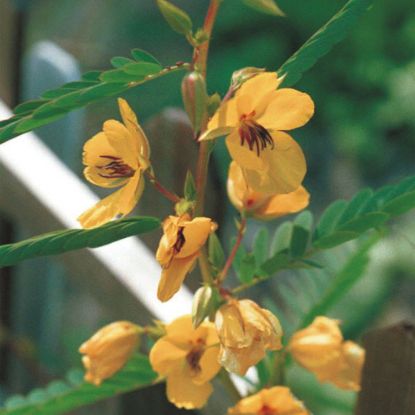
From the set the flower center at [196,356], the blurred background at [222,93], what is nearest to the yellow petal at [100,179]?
the flower center at [196,356]

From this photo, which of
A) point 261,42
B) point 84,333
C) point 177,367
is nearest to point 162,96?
point 261,42

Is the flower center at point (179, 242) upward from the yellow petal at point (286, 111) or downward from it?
downward

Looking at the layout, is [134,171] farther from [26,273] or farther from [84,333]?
[84,333]

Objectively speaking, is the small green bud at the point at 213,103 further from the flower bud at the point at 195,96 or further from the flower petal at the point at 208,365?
the flower petal at the point at 208,365

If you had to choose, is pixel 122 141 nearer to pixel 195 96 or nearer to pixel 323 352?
pixel 195 96

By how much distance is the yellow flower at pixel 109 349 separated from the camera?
2.25 feet

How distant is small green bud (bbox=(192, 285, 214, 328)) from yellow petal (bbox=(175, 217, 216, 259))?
0.11ft

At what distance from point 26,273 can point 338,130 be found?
199 cm

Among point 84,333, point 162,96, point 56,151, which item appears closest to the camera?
point 56,151

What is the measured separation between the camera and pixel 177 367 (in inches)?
25.4

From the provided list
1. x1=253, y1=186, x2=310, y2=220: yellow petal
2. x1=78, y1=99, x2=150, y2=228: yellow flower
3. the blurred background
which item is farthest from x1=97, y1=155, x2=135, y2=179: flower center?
the blurred background

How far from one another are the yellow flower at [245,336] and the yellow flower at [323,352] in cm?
13

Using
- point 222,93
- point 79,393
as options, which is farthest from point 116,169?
point 222,93

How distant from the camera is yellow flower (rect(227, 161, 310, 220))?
0.65 metres
